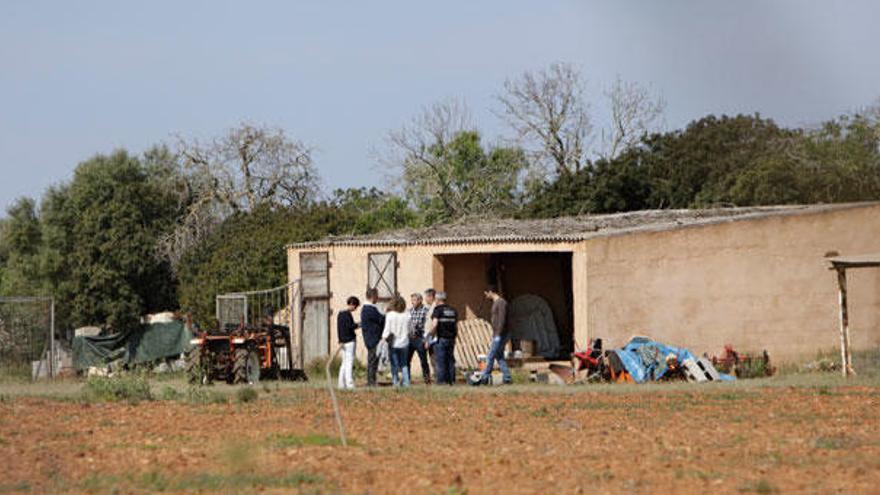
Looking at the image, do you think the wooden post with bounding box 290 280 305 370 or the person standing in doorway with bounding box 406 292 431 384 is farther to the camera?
the wooden post with bounding box 290 280 305 370

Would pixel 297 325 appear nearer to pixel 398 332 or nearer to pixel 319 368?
pixel 319 368

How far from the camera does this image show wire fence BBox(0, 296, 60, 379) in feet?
120

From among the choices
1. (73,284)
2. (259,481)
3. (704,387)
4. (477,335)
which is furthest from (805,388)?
(73,284)

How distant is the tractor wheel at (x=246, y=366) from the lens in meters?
30.5

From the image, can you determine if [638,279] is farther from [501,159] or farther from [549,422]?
[501,159]

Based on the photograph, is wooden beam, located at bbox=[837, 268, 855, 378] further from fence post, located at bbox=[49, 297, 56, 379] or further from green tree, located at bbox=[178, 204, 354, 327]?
green tree, located at bbox=[178, 204, 354, 327]

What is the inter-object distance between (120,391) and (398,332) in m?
5.02

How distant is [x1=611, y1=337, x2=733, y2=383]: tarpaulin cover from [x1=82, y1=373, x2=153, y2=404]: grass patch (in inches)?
341

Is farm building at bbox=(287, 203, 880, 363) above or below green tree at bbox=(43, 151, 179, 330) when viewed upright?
below

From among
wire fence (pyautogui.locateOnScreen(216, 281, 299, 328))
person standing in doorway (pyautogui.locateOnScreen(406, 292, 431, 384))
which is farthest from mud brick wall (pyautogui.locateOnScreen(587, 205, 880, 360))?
wire fence (pyautogui.locateOnScreen(216, 281, 299, 328))

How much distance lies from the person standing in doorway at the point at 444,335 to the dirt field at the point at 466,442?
244cm

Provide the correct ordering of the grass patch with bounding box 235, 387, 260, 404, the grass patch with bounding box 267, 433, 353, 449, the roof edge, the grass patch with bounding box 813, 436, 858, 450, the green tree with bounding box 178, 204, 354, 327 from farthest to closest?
the green tree with bounding box 178, 204, 354, 327 < the roof edge < the grass patch with bounding box 235, 387, 260, 404 < the grass patch with bounding box 267, 433, 353, 449 < the grass patch with bounding box 813, 436, 858, 450

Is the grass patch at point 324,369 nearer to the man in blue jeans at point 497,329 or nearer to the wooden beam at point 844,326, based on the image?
the man in blue jeans at point 497,329

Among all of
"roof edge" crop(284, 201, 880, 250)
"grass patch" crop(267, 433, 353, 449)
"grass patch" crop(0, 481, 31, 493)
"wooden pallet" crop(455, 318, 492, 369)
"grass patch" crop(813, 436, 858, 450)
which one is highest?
"roof edge" crop(284, 201, 880, 250)
